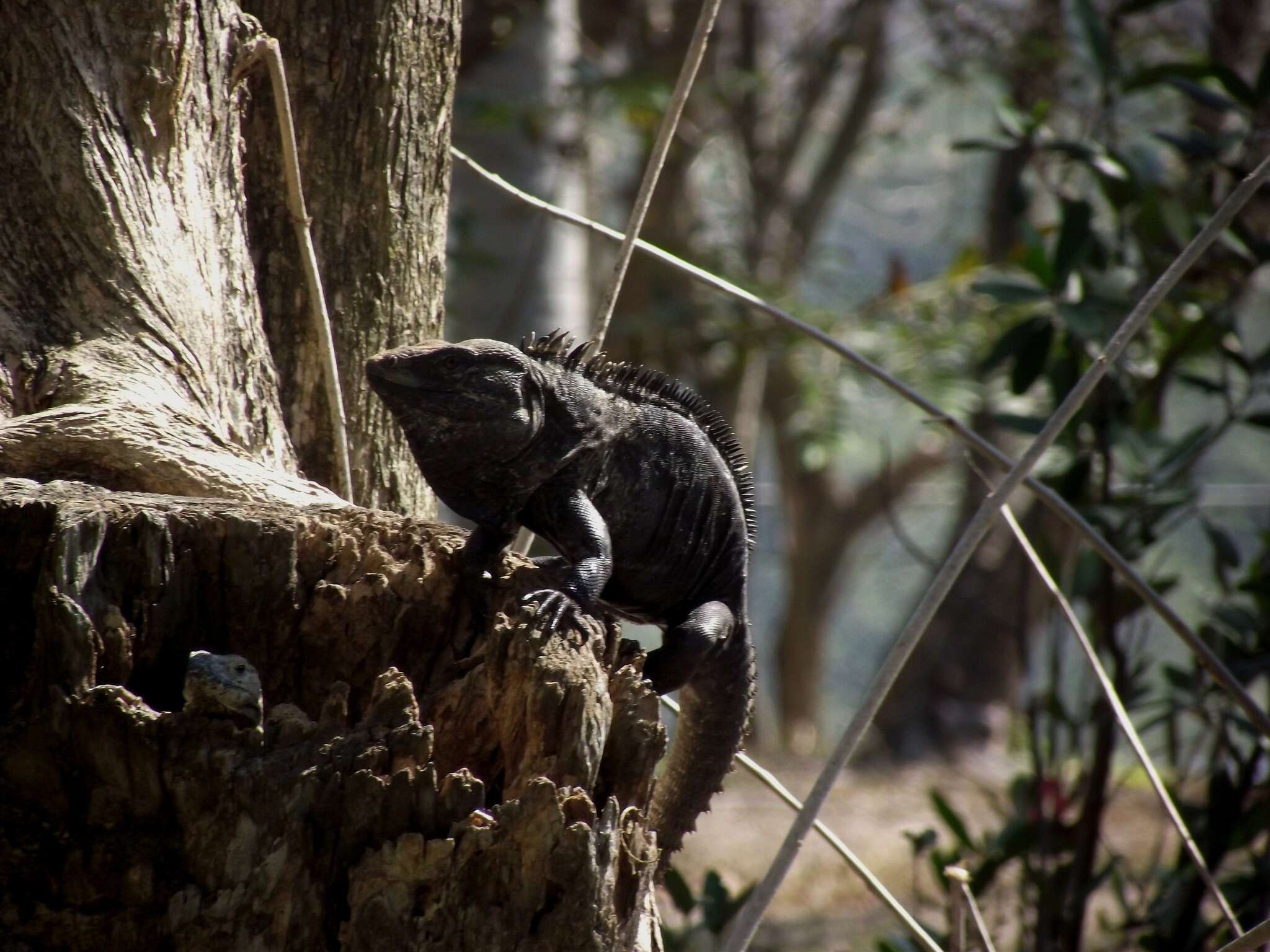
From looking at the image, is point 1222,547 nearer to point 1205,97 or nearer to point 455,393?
point 1205,97

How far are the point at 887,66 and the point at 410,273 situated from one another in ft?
26.1

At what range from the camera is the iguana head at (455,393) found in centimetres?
203

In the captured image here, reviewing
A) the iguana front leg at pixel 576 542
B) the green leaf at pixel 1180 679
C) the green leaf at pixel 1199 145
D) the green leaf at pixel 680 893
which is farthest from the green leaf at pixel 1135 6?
the green leaf at pixel 680 893

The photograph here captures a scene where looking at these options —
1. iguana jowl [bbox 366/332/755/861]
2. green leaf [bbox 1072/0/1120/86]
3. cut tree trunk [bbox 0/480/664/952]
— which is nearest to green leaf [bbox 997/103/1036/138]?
green leaf [bbox 1072/0/1120/86]

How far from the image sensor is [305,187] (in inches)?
98.3

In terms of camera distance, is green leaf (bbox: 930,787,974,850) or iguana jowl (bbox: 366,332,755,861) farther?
green leaf (bbox: 930,787,974,850)

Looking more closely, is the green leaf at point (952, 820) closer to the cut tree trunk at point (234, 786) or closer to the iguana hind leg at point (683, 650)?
the iguana hind leg at point (683, 650)

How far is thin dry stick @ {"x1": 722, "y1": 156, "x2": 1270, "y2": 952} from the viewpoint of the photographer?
1.70 meters

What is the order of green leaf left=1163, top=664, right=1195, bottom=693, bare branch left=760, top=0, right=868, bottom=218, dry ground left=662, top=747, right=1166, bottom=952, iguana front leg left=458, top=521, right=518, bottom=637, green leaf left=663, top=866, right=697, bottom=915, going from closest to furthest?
iguana front leg left=458, top=521, right=518, bottom=637, green leaf left=663, top=866, right=697, bottom=915, green leaf left=1163, top=664, right=1195, bottom=693, dry ground left=662, top=747, right=1166, bottom=952, bare branch left=760, top=0, right=868, bottom=218

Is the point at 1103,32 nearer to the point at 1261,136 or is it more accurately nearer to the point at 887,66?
the point at 1261,136

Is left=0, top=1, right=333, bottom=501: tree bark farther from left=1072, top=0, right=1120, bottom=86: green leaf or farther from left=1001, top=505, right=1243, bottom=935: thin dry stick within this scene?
left=1072, top=0, right=1120, bottom=86: green leaf

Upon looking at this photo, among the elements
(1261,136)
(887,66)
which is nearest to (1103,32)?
Result: (1261,136)

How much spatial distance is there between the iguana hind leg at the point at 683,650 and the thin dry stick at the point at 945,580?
42cm

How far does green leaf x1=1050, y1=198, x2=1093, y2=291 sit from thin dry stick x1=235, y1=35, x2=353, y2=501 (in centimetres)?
209
